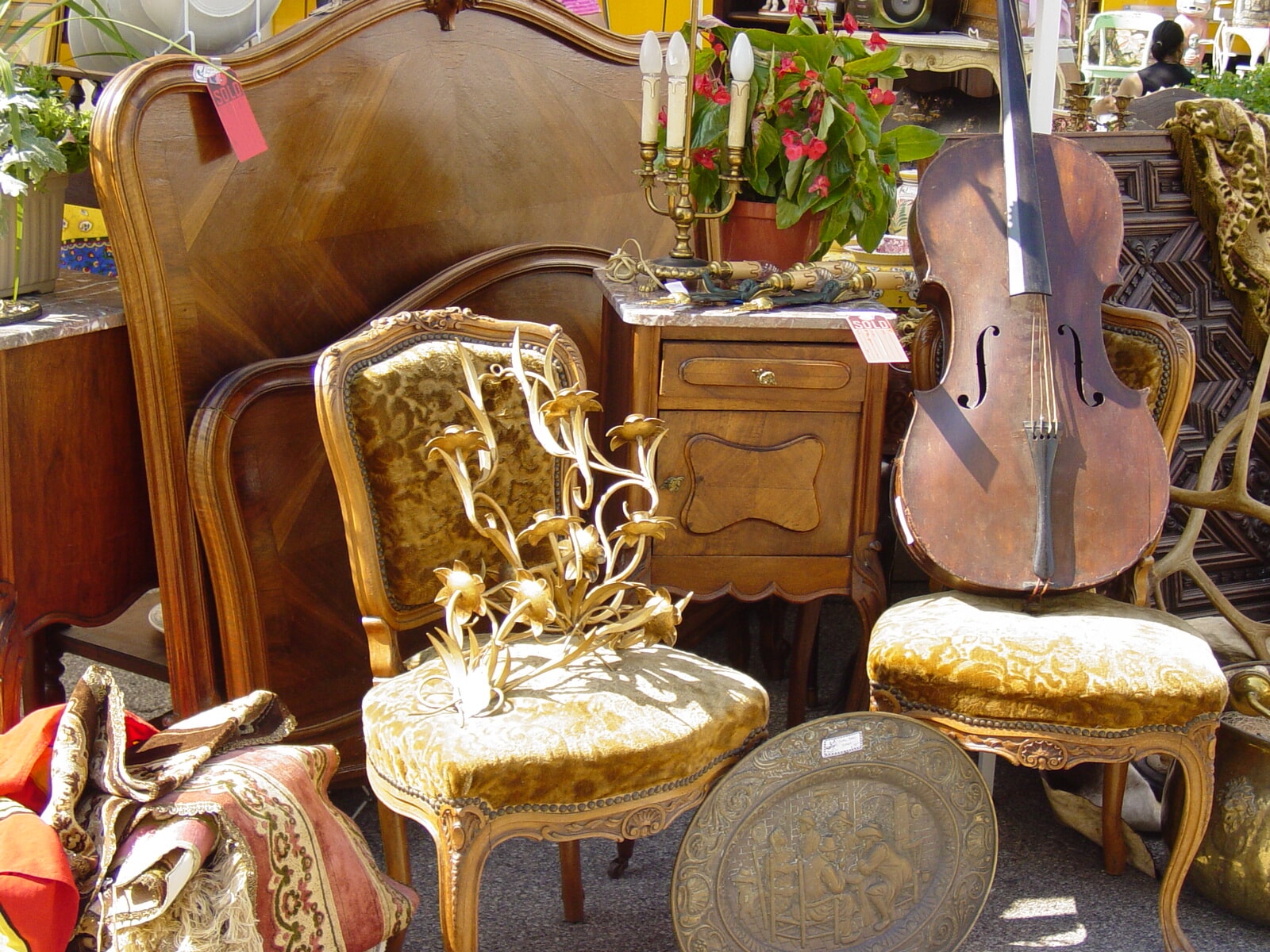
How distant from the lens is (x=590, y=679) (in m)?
1.74

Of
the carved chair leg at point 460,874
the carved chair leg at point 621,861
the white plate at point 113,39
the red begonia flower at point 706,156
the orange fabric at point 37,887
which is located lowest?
the carved chair leg at point 621,861

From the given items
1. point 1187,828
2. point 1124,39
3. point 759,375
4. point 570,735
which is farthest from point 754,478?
point 1124,39

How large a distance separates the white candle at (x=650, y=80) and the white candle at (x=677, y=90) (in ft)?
0.09

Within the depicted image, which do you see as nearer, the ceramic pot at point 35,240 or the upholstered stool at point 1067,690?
the upholstered stool at point 1067,690

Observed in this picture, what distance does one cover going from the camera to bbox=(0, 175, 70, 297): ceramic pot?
208 cm

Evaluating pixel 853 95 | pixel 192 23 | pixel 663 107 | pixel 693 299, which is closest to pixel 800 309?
pixel 693 299

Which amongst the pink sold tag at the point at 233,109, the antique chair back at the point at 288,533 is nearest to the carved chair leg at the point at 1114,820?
the antique chair back at the point at 288,533

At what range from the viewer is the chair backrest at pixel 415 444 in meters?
1.88

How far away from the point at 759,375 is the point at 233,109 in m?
0.99

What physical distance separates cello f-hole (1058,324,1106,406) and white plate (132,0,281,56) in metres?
1.59

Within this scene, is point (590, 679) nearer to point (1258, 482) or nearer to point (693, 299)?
point (693, 299)

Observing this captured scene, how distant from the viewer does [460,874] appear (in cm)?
160

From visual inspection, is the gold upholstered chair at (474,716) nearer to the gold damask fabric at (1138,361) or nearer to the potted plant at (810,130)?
the potted plant at (810,130)

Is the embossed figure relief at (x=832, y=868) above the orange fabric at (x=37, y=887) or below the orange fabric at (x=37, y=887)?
below
